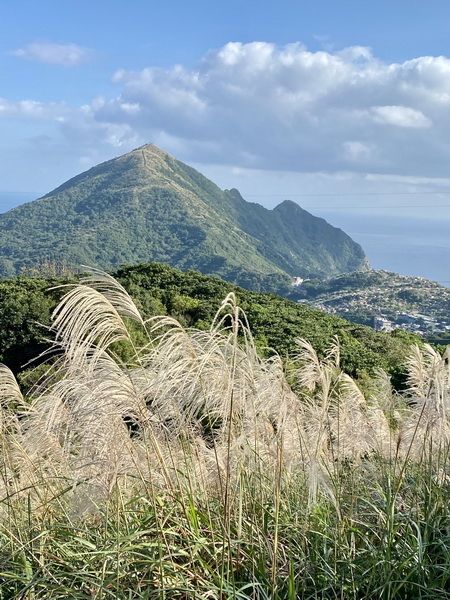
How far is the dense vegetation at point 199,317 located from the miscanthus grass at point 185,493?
11.3 m

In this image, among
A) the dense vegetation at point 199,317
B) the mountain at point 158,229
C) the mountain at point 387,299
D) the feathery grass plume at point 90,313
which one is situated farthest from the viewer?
the mountain at point 158,229

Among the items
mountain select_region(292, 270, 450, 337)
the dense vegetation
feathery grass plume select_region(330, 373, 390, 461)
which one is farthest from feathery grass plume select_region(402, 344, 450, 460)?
mountain select_region(292, 270, 450, 337)

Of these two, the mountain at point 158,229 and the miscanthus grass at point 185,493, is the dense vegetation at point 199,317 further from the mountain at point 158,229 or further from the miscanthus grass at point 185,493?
the mountain at point 158,229

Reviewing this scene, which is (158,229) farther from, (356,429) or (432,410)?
(432,410)

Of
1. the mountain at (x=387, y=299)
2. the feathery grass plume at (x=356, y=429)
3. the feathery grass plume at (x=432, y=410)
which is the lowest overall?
the mountain at (x=387, y=299)

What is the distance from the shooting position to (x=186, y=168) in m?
140

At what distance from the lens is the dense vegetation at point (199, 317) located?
17859mm

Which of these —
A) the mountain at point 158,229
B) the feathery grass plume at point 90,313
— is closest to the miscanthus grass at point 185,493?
the feathery grass plume at point 90,313

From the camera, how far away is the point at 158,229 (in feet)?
350

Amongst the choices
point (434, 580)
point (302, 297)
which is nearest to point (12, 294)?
point (434, 580)

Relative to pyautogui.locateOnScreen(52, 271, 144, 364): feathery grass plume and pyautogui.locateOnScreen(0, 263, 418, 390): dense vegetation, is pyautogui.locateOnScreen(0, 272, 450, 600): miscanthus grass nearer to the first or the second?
pyautogui.locateOnScreen(52, 271, 144, 364): feathery grass plume

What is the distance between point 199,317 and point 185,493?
17.9 m

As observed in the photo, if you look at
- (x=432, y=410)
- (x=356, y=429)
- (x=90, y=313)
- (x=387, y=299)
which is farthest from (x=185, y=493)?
(x=387, y=299)

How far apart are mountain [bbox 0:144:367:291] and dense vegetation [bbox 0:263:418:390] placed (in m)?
45.9
